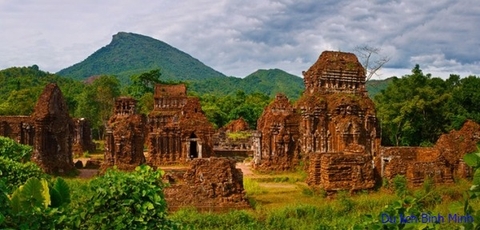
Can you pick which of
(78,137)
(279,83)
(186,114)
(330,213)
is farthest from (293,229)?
(279,83)

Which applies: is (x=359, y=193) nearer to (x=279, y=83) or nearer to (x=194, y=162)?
(x=194, y=162)

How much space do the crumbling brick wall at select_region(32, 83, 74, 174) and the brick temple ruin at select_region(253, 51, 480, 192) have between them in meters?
12.4

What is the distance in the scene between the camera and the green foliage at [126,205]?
7.59m

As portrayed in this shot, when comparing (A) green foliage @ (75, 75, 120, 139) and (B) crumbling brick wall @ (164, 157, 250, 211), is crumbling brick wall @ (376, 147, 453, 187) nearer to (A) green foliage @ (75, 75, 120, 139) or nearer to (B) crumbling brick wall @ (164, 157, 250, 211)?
(B) crumbling brick wall @ (164, 157, 250, 211)

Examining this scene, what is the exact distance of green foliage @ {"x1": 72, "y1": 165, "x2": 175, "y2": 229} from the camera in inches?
299

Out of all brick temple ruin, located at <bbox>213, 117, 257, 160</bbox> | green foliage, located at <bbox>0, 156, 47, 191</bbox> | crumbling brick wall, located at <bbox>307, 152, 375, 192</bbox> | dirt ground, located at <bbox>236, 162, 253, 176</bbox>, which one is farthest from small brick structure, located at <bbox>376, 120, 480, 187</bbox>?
brick temple ruin, located at <bbox>213, 117, 257, 160</bbox>

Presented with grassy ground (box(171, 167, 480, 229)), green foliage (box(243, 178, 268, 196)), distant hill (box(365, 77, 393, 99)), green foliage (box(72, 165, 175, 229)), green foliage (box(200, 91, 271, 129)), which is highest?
distant hill (box(365, 77, 393, 99))

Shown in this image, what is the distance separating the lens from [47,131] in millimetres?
27797

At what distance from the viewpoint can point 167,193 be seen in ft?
60.4

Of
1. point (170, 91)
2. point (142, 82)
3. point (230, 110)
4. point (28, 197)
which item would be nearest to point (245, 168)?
point (170, 91)

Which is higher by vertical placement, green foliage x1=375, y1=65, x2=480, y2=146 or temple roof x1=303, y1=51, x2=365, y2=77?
temple roof x1=303, y1=51, x2=365, y2=77

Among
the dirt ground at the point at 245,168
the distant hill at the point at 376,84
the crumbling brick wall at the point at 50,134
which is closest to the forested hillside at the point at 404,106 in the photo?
the distant hill at the point at 376,84

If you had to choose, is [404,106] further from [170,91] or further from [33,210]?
[33,210]

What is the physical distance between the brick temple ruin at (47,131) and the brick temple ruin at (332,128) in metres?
12.4
